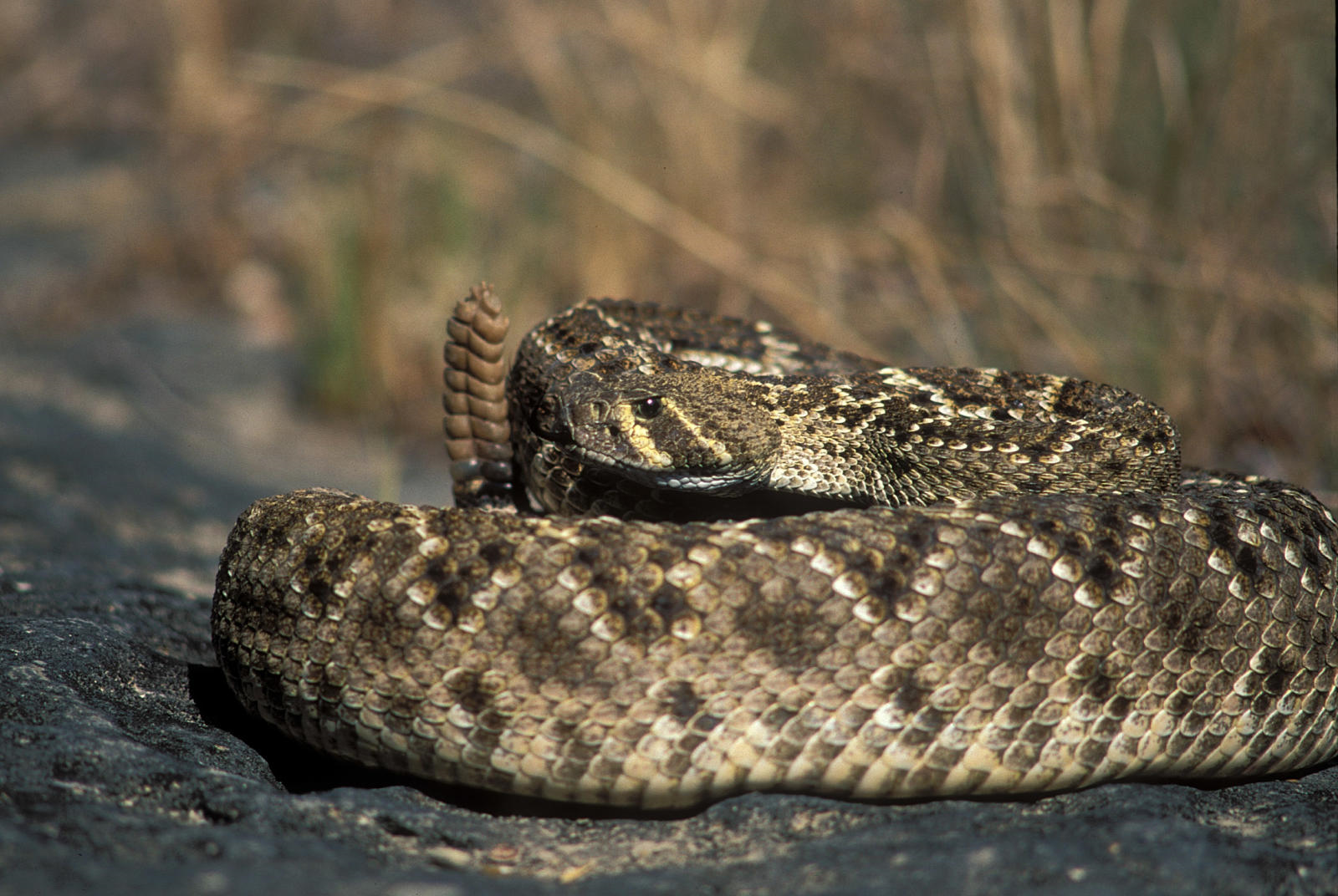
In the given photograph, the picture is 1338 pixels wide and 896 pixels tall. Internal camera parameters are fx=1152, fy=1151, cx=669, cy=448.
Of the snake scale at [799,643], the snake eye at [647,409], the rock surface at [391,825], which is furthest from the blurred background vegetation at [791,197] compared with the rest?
the snake eye at [647,409]

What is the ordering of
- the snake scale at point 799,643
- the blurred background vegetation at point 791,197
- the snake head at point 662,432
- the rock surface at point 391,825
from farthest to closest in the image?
the blurred background vegetation at point 791,197, the snake head at point 662,432, the snake scale at point 799,643, the rock surface at point 391,825

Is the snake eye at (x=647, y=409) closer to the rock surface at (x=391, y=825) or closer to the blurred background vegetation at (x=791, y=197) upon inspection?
the rock surface at (x=391, y=825)

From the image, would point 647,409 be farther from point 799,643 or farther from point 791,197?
point 791,197

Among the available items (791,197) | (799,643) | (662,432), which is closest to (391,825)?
(799,643)

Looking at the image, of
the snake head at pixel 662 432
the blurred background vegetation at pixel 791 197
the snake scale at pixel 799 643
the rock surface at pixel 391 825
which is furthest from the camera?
the blurred background vegetation at pixel 791 197

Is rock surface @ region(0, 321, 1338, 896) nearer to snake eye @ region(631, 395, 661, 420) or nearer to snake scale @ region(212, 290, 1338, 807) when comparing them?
snake scale @ region(212, 290, 1338, 807)

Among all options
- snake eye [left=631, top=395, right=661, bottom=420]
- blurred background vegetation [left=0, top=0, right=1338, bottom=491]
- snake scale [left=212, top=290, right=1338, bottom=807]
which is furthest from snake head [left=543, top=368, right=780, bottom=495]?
blurred background vegetation [left=0, top=0, right=1338, bottom=491]

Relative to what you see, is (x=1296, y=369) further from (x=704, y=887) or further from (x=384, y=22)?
(x=384, y=22)
